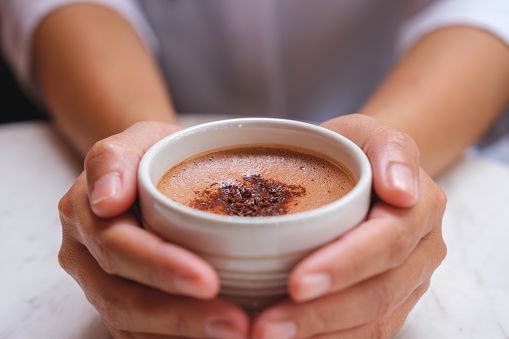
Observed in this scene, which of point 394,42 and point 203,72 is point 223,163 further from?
point 394,42

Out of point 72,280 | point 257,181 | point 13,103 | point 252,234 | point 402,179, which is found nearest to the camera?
point 252,234

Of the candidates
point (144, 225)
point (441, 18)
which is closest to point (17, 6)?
point (144, 225)

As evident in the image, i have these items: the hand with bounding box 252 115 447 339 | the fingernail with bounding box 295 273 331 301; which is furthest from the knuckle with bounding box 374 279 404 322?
the fingernail with bounding box 295 273 331 301

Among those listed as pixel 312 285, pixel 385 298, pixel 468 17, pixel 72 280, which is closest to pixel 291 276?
pixel 312 285

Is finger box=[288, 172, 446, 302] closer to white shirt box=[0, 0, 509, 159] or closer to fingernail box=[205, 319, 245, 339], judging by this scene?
fingernail box=[205, 319, 245, 339]

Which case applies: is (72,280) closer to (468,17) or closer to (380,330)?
(380,330)

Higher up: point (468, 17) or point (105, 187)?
point (105, 187)

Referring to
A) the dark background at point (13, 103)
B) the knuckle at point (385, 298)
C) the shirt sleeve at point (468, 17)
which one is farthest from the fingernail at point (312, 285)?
the dark background at point (13, 103)

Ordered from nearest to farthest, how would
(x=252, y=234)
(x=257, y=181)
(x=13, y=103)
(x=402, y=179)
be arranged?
(x=252, y=234) < (x=402, y=179) < (x=257, y=181) < (x=13, y=103)
